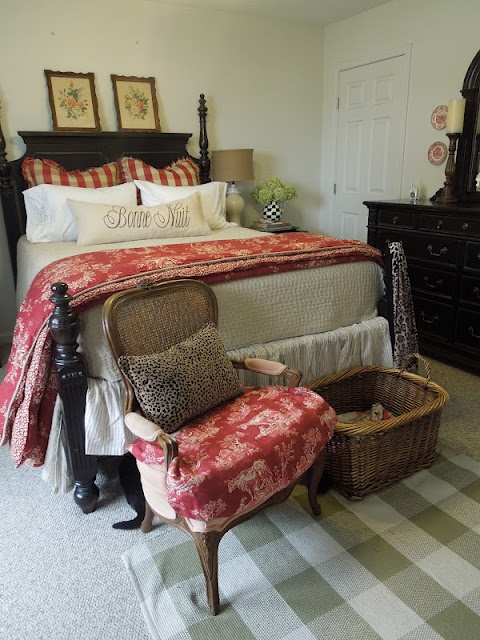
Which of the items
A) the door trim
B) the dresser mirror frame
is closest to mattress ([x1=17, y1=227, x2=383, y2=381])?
the dresser mirror frame

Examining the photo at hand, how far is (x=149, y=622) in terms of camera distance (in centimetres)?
136

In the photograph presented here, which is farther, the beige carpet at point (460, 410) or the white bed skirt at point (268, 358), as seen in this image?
the beige carpet at point (460, 410)

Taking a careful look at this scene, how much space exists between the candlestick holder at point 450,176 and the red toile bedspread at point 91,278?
112 cm

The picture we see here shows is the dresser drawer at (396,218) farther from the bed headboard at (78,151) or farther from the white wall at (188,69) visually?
the bed headboard at (78,151)

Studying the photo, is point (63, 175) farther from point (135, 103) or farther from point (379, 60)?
point (379, 60)

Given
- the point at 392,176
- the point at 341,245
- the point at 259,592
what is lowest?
the point at 259,592

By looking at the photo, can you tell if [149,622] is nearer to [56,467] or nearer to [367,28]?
[56,467]

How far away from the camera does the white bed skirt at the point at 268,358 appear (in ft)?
5.54

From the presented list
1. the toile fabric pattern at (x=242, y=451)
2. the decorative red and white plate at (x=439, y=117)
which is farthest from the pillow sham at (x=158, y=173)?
the toile fabric pattern at (x=242, y=451)

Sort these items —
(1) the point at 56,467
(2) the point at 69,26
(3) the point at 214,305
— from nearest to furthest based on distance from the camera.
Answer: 1. (1) the point at 56,467
2. (3) the point at 214,305
3. (2) the point at 69,26

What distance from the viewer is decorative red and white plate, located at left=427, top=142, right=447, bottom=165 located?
3.44 m

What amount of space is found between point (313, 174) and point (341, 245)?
251cm

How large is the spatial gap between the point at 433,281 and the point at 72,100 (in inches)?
113

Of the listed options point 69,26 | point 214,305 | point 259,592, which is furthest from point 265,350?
point 69,26
